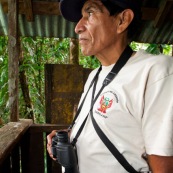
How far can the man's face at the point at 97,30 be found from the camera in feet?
4.35

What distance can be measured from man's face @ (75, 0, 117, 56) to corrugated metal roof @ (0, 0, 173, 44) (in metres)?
1.76

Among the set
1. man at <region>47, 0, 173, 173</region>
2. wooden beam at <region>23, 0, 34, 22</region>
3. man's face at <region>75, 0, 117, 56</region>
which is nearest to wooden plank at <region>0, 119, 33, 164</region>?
man at <region>47, 0, 173, 173</region>

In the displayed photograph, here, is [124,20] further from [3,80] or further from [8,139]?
[3,80]

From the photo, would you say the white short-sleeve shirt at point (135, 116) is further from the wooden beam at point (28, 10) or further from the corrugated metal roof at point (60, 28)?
the corrugated metal roof at point (60, 28)

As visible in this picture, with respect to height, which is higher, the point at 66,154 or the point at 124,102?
the point at 124,102

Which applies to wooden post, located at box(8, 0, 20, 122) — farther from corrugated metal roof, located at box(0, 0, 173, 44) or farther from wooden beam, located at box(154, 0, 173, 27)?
wooden beam, located at box(154, 0, 173, 27)

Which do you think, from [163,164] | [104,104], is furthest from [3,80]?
[163,164]

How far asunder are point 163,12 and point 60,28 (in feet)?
4.80

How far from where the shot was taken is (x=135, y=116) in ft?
3.48

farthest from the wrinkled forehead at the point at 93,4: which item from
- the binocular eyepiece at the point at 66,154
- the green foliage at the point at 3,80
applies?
the green foliage at the point at 3,80

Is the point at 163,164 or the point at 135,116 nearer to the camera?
the point at 163,164

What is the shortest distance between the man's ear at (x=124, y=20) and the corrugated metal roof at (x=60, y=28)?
174 centimetres

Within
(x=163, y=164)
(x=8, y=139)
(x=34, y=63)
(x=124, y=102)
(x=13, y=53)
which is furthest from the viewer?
(x=34, y=63)

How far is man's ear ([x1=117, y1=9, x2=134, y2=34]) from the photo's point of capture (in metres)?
1.33
